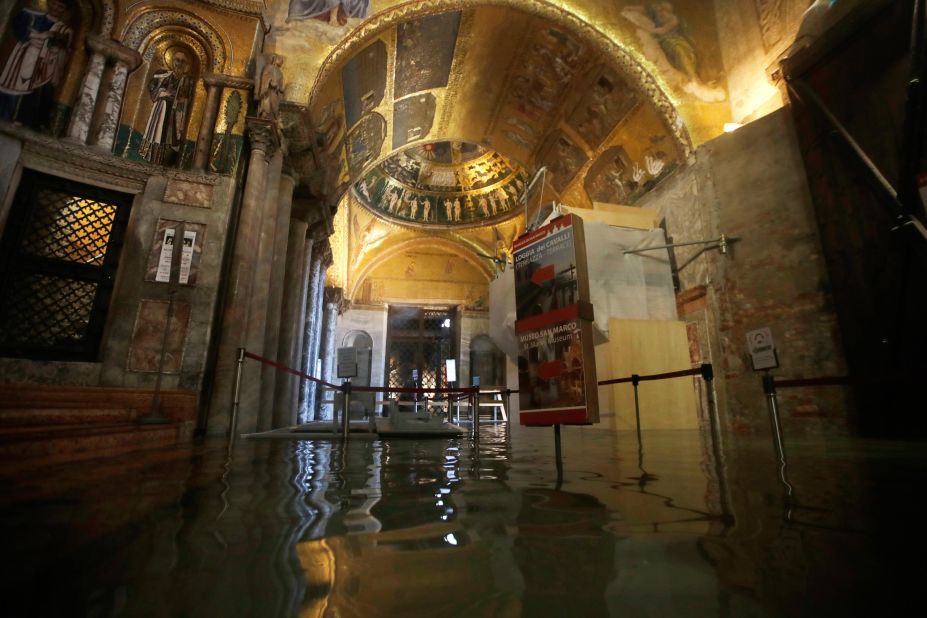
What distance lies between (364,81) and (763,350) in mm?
9980

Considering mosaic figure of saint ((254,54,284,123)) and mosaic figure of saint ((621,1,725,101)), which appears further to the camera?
mosaic figure of saint ((621,1,725,101))

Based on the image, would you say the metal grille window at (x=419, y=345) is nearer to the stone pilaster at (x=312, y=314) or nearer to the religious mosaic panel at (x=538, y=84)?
the stone pilaster at (x=312, y=314)

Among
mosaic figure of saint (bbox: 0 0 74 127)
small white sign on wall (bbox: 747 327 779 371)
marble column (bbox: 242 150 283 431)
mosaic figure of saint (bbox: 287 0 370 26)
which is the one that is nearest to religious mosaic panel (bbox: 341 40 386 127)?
mosaic figure of saint (bbox: 287 0 370 26)

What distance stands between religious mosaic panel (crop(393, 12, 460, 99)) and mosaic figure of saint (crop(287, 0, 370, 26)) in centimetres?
115

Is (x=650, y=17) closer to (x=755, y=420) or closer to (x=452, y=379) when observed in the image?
(x=755, y=420)

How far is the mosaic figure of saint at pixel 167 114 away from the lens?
659 cm

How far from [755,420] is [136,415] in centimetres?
844

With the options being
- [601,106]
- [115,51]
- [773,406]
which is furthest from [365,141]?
[773,406]

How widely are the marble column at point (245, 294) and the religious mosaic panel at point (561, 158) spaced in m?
8.11

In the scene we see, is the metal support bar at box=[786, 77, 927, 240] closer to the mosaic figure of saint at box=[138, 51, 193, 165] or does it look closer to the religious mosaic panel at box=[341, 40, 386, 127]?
the religious mosaic panel at box=[341, 40, 386, 127]

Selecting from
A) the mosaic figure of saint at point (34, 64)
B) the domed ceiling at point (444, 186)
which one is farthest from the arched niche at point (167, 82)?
the domed ceiling at point (444, 186)

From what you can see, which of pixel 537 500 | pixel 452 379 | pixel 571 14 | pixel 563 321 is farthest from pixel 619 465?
pixel 452 379

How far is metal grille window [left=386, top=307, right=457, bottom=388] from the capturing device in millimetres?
21047

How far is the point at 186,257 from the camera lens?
6.17 meters
